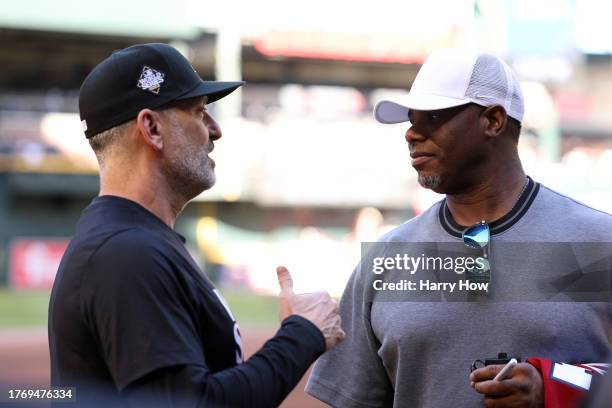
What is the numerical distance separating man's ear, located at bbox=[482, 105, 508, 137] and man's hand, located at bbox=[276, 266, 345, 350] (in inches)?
30.7

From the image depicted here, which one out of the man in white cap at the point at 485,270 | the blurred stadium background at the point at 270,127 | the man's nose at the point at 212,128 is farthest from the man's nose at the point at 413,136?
the blurred stadium background at the point at 270,127

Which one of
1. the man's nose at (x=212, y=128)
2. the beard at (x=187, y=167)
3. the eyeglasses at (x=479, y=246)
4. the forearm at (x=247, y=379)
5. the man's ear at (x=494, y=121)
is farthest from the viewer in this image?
the man's ear at (x=494, y=121)

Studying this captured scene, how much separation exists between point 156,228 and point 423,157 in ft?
2.86

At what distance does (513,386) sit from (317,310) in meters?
0.52

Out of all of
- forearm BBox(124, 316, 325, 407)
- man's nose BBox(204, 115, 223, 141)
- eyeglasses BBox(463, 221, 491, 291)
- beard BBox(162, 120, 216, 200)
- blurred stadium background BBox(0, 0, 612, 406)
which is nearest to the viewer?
forearm BBox(124, 316, 325, 407)

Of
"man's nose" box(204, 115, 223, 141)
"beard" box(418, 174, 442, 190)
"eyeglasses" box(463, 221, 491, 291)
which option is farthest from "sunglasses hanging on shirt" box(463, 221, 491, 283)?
"man's nose" box(204, 115, 223, 141)

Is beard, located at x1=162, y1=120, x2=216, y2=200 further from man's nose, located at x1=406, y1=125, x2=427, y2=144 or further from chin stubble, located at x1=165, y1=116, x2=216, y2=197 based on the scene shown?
man's nose, located at x1=406, y1=125, x2=427, y2=144

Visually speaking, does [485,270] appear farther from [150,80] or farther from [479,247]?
[150,80]

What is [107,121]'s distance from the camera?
6.54ft

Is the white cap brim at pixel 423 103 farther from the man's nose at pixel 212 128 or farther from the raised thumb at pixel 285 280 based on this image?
the raised thumb at pixel 285 280

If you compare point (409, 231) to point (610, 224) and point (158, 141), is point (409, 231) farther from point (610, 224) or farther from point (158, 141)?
point (158, 141)

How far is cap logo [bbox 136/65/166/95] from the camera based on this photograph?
1999 mm

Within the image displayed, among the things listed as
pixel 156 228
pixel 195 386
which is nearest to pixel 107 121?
pixel 156 228

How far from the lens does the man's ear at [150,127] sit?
199cm
